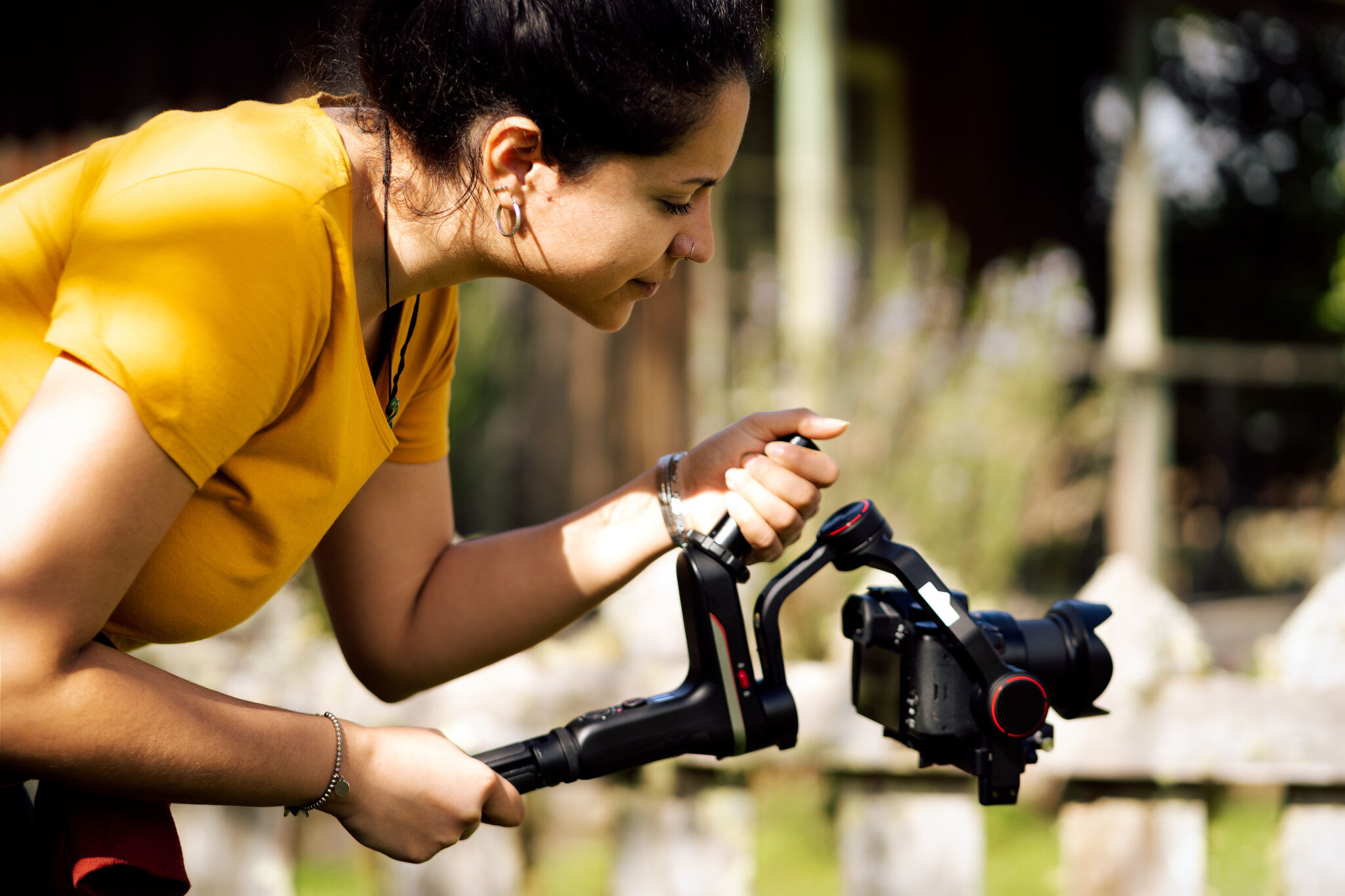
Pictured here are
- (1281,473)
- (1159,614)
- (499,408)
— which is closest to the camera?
(1159,614)

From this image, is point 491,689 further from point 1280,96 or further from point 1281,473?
point 1280,96

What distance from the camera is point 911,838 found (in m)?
1.96

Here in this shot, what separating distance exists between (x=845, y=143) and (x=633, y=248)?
5279 mm

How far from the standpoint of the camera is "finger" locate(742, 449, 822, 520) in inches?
57.6

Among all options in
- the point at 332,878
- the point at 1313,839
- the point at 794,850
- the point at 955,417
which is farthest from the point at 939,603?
the point at 955,417

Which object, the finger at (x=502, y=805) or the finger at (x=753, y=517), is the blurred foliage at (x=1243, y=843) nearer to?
the finger at (x=753, y=517)

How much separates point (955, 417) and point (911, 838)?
6.93 feet

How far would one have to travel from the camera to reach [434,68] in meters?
1.30

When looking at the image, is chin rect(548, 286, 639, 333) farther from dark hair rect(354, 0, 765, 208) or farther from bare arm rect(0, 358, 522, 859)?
bare arm rect(0, 358, 522, 859)

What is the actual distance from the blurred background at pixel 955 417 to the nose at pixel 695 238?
40 centimetres

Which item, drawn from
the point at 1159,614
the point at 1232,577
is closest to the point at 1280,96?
the point at 1232,577

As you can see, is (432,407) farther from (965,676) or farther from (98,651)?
(965,676)

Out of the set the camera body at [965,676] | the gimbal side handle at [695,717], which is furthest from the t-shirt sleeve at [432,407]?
the camera body at [965,676]

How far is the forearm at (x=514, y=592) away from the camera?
5.53ft
